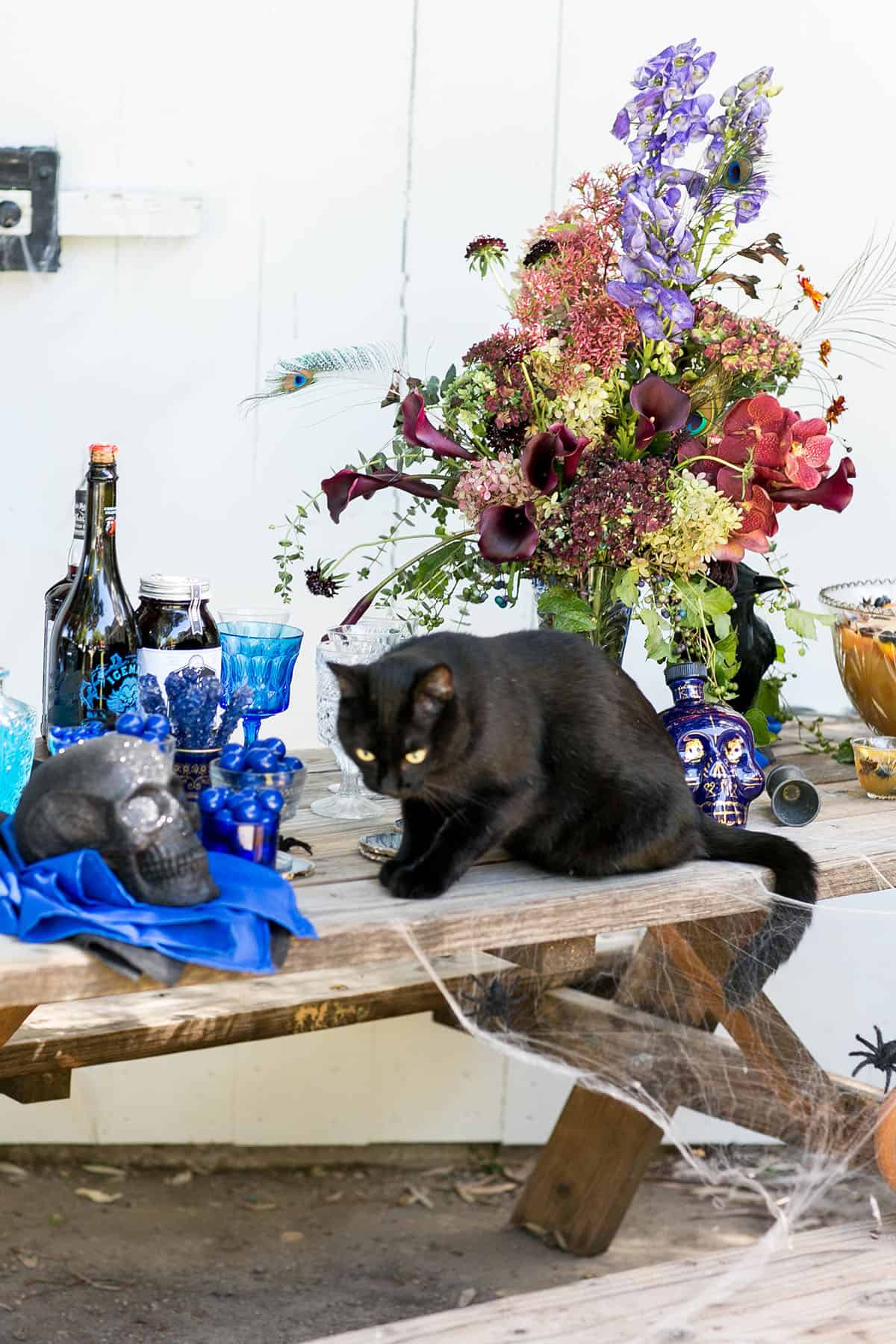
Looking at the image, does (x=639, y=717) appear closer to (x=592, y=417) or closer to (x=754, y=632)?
(x=592, y=417)

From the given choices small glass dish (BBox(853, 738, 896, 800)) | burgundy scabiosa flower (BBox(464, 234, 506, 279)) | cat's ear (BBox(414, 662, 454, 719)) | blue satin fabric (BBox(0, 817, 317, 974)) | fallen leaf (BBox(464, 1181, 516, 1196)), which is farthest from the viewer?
fallen leaf (BBox(464, 1181, 516, 1196))

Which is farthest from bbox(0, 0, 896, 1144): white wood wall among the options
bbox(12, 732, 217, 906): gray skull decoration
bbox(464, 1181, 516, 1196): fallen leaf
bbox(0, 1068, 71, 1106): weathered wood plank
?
bbox(12, 732, 217, 906): gray skull decoration

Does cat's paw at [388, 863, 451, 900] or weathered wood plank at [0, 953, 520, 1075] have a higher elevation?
cat's paw at [388, 863, 451, 900]

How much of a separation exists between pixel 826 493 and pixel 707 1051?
685 millimetres

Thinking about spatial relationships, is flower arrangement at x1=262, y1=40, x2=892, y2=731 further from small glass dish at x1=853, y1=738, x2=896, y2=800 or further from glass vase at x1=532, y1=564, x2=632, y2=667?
small glass dish at x1=853, y1=738, x2=896, y2=800

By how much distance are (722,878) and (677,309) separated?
25.5 inches

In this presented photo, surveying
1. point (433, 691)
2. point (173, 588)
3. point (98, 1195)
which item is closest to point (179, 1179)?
point (98, 1195)

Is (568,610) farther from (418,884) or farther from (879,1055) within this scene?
(879,1055)

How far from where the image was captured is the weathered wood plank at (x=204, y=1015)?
75.0 inches

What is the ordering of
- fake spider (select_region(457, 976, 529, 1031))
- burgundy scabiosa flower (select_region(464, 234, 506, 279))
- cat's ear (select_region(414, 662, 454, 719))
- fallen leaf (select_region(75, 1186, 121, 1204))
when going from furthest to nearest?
fallen leaf (select_region(75, 1186, 121, 1204))
burgundy scabiosa flower (select_region(464, 234, 506, 279))
fake spider (select_region(457, 976, 529, 1031))
cat's ear (select_region(414, 662, 454, 719))

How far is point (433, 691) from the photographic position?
4.48 feet

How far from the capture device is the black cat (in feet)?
4.56

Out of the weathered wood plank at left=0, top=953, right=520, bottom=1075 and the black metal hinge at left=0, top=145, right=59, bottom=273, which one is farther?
the black metal hinge at left=0, top=145, right=59, bottom=273

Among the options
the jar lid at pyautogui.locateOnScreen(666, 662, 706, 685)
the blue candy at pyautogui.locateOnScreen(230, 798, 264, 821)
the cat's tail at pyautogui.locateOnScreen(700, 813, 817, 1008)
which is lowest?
the cat's tail at pyautogui.locateOnScreen(700, 813, 817, 1008)
